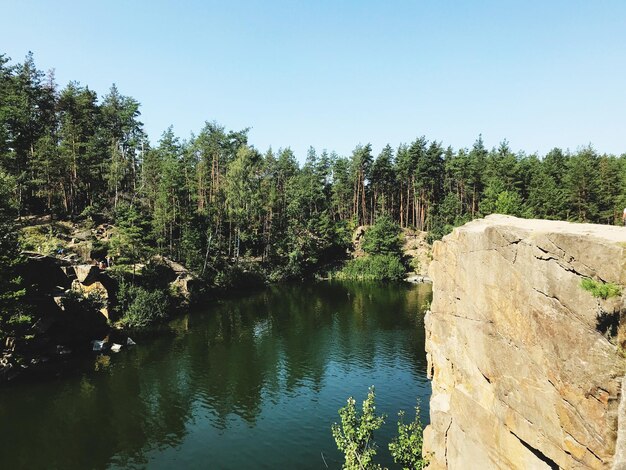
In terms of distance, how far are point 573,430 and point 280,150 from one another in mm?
111561

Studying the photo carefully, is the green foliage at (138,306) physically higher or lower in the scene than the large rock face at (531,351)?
lower


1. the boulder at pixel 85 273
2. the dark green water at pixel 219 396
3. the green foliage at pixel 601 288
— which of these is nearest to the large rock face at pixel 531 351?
the green foliage at pixel 601 288

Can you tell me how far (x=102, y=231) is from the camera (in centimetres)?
6725

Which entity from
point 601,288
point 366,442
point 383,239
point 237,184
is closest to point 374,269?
point 383,239

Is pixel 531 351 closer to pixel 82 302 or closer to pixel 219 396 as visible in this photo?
pixel 219 396

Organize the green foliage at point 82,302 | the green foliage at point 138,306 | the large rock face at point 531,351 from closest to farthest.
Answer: the large rock face at point 531,351 < the green foliage at point 82,302 < the green foliage at point 138,306

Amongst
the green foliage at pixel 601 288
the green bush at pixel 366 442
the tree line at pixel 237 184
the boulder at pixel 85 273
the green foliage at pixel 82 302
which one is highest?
the tree line at pixel 237 184

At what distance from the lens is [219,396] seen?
34281 mm

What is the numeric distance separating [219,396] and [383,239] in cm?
6383

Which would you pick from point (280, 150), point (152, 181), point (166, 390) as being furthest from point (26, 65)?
point (166, 390)

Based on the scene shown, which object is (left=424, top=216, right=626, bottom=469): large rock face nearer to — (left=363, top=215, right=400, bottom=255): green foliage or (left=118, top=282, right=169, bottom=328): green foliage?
(left=118, top=282, right=169, bottom=328): green foliage

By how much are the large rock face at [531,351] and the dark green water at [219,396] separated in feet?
35.7

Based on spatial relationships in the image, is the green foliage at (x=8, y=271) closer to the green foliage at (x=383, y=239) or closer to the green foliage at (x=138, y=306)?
the green foliage at (x=138, y=306)

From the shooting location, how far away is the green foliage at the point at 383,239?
91.9 m
